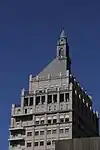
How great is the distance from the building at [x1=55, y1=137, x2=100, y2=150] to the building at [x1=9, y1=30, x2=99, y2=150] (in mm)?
113070

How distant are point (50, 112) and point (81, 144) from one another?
120750 mm

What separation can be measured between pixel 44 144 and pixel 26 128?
1062 centimetres

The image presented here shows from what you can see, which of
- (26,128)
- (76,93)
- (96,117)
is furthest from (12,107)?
(96,117)

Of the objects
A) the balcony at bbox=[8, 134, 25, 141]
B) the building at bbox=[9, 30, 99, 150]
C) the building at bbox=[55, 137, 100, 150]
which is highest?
the building at bbox=[9, 30, 99, 150]

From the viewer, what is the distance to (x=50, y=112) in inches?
6673

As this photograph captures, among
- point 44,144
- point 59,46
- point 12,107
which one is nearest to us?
point 44,144

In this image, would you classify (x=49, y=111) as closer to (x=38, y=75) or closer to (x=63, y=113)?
(x=63, y=113)

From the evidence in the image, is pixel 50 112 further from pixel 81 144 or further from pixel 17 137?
pixel 81 144

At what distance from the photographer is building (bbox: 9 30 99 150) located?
543ft

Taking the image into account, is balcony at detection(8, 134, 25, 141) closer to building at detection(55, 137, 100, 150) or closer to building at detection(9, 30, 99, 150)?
building at detection(9, 30, 99, 150)

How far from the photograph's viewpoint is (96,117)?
633 ft

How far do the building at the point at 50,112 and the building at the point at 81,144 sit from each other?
113 meters

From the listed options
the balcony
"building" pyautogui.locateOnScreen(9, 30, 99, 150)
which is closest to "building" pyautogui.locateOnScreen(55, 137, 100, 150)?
"building" pyautogui.locateOnScreen(9, 30, 99, 150)

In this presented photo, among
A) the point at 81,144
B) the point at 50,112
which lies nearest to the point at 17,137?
the point at 50,112
